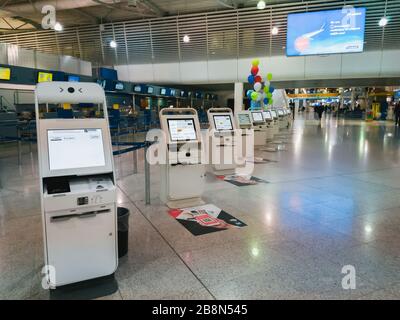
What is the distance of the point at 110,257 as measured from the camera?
2.16 meters

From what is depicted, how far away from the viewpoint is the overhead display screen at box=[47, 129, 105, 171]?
79.7 inches

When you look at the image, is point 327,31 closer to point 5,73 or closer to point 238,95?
point 238,95

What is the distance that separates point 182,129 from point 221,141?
1948mm

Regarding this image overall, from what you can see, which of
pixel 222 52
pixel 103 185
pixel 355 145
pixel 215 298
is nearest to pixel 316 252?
pixel 215 298

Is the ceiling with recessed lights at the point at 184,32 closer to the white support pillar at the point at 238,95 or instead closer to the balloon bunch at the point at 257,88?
the white support pillar at the point at 238,95

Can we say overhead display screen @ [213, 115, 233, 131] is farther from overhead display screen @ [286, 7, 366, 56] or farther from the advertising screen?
the advertising screen

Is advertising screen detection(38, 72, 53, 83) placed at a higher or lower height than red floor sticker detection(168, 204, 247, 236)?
higher

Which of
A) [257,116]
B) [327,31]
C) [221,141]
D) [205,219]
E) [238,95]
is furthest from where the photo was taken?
[238,95]

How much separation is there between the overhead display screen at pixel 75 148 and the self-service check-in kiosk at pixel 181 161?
1635mm

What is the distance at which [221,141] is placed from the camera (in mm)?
5734

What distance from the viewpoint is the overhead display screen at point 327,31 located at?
429 inches

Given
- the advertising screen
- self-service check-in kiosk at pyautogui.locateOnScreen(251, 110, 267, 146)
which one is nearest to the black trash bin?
self-service check-in kiosk at pyautogui.locateOnScreen(251, 110, 267, 146)

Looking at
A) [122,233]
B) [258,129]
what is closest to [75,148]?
[122,233]

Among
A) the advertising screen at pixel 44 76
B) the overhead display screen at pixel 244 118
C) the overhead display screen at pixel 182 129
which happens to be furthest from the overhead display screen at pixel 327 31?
the overhead display screen at pixel 182 129
